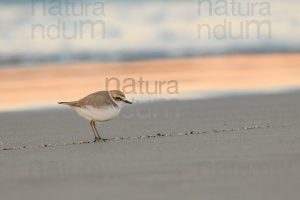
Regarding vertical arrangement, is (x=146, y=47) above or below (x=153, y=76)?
above

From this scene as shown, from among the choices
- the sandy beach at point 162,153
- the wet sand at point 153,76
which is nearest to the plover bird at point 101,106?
the sandy beach at point 162,153

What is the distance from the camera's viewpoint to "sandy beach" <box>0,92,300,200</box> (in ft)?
20.5

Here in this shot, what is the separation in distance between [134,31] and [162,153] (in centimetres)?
1096

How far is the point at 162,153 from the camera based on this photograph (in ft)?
25.5

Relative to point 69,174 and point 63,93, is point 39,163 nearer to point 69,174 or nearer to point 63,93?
point 69,174

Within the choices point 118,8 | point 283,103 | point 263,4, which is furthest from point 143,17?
point 283,103

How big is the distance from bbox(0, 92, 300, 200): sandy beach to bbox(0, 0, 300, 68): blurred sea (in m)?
5.64

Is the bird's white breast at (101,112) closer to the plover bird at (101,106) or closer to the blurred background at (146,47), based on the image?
the plover bird at (101,106)

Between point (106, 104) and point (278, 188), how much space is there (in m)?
3.24

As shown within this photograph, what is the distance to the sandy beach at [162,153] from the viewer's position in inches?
246

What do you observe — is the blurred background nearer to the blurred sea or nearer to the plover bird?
the blurred sea

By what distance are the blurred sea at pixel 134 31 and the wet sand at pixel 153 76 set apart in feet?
2.68

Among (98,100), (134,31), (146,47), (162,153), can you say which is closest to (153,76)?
(146,47)

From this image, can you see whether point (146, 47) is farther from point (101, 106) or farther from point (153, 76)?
point (101, 106)
